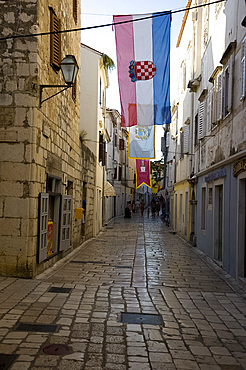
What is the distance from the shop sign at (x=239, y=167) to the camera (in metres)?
8.46

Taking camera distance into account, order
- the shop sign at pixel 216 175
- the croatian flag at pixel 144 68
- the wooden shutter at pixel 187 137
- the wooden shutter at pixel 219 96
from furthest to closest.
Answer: the wooden shutter at pixel 187 137, the wooden shutter at pixel 219 96, the croatian flag at pixel 144 68, the shop sign at pixel 216 175

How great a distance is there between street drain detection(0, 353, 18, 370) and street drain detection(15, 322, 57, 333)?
85 centimetres

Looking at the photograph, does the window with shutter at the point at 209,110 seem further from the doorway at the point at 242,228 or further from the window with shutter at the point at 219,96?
the doorway at the point at 242,228

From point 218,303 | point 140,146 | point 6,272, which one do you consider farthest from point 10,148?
point 140,146

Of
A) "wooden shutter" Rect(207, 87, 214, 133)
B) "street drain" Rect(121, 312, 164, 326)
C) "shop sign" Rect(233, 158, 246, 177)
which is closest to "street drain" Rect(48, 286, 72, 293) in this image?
"street drain" Rect(121, 312, 164, 326)

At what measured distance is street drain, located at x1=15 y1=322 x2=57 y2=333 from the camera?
16.8 ft

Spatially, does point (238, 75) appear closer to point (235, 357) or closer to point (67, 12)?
point (67, 12)

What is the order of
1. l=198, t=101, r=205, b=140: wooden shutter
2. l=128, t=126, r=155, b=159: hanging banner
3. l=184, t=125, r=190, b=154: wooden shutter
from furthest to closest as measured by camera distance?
l=128, t=126, r=155, b=159: hanging banner → l=184, t=125, r=190, b=154: wooden shutter → l=198, t=101, r=205, b=140: wooden shutter

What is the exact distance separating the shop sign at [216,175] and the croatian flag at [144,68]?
210 cm

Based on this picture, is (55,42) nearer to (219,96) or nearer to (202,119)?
(219,96)

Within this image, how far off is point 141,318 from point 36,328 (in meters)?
1.56

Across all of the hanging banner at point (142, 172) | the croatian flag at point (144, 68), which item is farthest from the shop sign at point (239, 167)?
the hanging banner at point (142, 172)

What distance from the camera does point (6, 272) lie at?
8148 millimetres

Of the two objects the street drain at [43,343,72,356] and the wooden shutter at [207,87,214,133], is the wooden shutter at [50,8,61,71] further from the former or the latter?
the street drain at [43,343,72,356]
